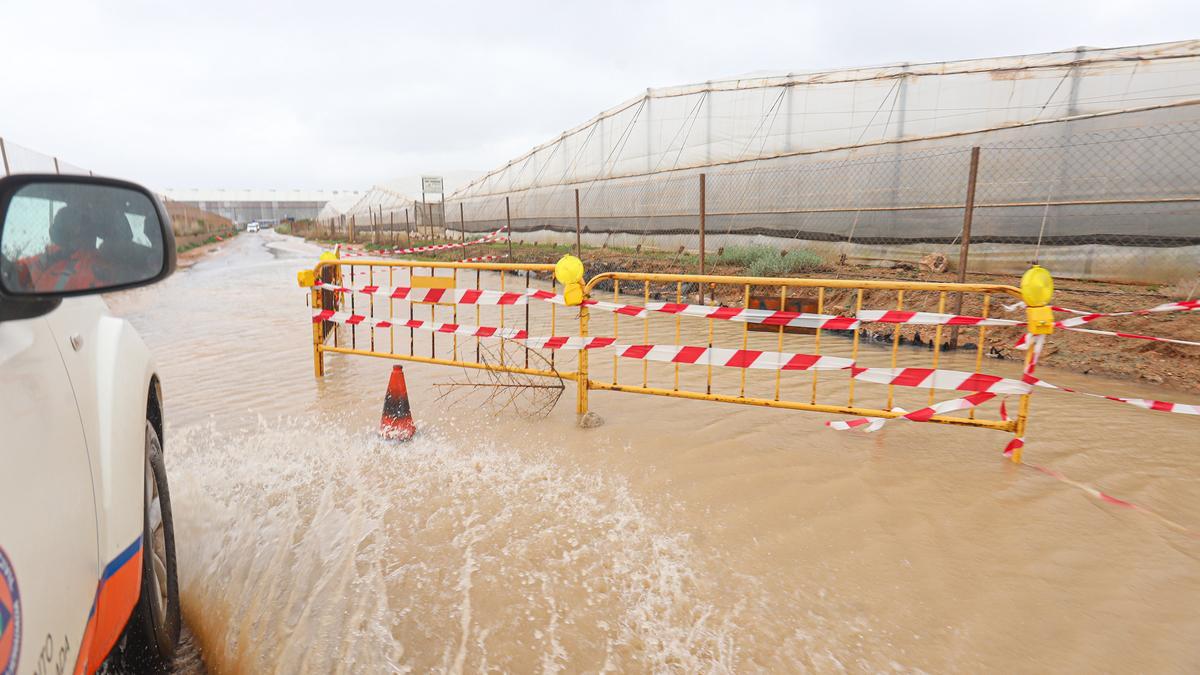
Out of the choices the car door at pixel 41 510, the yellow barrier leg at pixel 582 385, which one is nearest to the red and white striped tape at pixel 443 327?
the yellow barrier leg at pixel 582 385

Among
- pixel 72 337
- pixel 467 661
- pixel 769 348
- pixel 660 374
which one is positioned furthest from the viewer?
pixel 769 348

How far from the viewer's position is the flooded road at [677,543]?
2.48 meters

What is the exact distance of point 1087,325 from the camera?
7.89 metres

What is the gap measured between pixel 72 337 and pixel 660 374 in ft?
17.5

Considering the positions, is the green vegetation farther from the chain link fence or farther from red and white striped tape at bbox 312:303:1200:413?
red and white striped tape at bbox 312:303:1200:413

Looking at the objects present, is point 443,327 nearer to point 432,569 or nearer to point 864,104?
point 432,569

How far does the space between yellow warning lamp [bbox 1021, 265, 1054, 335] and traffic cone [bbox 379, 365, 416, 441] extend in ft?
14.7

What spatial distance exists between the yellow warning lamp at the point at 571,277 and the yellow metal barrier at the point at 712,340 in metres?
0.11

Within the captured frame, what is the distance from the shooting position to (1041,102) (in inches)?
488

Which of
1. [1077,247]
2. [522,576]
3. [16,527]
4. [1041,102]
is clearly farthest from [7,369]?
[1041,102]

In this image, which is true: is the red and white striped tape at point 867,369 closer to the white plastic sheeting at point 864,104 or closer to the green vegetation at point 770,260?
the green vegetation at point 770,260

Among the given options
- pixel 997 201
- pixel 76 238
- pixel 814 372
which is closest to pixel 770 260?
pixel 997 201

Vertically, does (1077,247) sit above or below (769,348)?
above

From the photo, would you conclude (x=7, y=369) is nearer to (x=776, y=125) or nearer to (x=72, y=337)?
(x=72, y=337)
